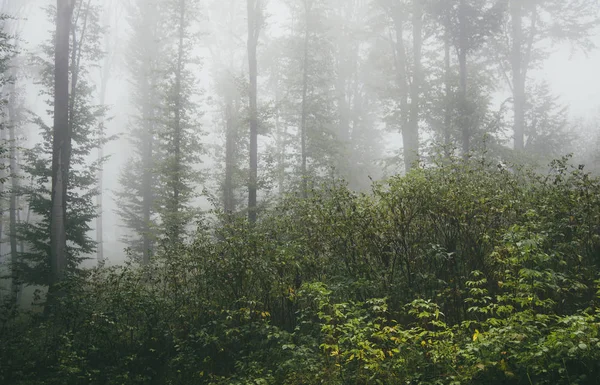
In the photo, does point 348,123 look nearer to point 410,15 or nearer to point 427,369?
point 410,15

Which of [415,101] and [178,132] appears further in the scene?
[415,101]

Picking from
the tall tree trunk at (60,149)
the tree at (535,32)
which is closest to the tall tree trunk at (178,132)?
the tall tree trunk at (60,149)

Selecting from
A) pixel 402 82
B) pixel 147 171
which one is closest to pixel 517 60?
pixel 402 82

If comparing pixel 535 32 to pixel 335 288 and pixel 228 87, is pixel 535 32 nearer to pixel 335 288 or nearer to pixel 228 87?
pixel 228 87

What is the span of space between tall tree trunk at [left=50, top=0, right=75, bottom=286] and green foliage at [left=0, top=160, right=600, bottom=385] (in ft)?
10.1

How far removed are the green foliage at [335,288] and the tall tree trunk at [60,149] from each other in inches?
121

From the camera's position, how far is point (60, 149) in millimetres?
10523

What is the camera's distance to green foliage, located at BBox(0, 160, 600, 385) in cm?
508

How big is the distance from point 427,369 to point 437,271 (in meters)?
2.56

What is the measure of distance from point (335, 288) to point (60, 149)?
10.0 metres

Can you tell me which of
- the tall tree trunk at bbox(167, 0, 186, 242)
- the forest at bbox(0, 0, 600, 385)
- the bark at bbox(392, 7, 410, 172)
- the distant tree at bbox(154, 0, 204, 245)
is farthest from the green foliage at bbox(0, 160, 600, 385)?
the bark at bbox(392, 7, 410, 172)

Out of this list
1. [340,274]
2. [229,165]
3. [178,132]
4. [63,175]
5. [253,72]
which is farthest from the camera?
[229,165]

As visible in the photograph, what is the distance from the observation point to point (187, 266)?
737 centimetres

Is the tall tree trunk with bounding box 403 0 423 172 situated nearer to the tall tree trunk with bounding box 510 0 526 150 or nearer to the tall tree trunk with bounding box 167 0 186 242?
the tall tree trunk with bounding box 510 0 526 150
